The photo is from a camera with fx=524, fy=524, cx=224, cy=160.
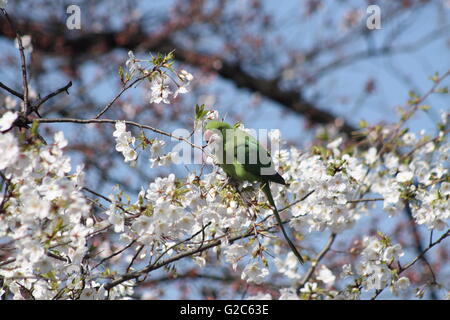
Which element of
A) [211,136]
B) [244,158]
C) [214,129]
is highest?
[214,129]

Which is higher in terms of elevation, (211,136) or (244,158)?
(244,158)

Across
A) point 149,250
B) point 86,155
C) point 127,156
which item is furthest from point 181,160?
point 86,155

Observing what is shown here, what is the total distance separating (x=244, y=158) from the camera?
9.92ft

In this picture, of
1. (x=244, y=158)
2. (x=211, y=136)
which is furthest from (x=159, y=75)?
(x=244, y=158)

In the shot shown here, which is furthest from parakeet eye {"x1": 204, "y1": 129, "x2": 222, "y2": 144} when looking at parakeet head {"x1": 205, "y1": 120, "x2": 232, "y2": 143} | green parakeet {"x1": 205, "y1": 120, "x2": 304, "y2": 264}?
green parakeet {"x1": 205, "y1": 120, "x2": 304, "y2": 264}

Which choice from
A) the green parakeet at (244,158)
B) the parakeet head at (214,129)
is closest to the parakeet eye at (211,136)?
the parakeet head at (214,129)

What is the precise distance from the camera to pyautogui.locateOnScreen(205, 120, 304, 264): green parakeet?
9.50 feet

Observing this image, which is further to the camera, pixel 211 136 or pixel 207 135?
pixel 207 135

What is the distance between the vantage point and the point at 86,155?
5961mm

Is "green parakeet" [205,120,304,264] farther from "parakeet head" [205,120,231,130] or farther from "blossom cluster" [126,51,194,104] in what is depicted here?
"blossom cluster" [126,51,194,104]

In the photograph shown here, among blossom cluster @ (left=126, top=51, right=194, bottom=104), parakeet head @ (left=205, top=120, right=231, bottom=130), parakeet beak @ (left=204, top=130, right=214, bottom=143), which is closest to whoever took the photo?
blossom cluster @ (left=126, top=51, right=194, bottom=104)

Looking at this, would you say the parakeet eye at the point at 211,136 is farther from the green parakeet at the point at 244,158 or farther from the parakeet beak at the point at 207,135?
the green parakeet at the point at 244,158

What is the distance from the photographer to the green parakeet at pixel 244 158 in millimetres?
2896

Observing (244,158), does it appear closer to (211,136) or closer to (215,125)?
(215,125)
